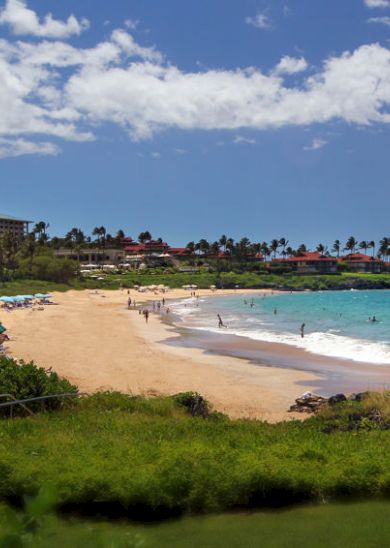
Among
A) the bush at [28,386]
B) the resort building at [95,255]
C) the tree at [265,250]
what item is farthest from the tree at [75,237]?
the bush at [28,386]

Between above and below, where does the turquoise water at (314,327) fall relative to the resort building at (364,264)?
below

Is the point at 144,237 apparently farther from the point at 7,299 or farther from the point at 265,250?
the point at 7,299

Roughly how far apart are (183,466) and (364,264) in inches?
6351

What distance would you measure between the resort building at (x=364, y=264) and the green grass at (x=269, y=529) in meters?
159

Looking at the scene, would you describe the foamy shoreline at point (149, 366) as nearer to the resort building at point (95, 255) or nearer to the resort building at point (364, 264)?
the resort building at point (95, 255)

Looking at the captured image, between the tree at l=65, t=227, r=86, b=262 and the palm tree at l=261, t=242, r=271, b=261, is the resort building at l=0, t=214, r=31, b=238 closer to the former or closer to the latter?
the tree at l=65, t=227, r=86, b=262

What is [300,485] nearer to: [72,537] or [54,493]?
[72,537]

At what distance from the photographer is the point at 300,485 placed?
7.99m

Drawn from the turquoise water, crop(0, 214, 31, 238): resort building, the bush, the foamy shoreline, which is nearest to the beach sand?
the foamy shoreline

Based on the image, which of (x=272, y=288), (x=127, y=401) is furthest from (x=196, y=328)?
(x=272, y=288)

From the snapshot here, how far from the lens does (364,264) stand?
16100 centimetres

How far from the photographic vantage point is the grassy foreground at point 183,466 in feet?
25.1

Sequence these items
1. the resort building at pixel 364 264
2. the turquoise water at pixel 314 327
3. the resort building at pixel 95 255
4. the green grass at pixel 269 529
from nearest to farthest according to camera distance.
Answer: the green grass at pixel 269 529
the turquoise water at pixel 314 327
the resort building at pixel 95 255
the resort building at pixel 364 264

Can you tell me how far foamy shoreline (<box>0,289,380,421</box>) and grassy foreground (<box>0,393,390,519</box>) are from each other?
608cm
